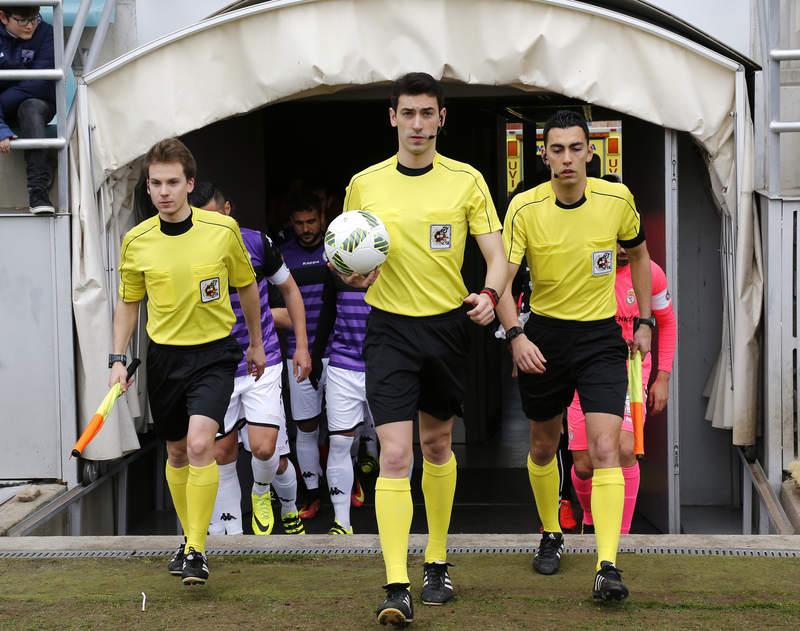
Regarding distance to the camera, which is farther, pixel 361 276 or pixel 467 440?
pixel 467 440

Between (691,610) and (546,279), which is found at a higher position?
(546,279)

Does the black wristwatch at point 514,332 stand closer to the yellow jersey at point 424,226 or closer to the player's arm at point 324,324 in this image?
the yellow jersey at point 424,226

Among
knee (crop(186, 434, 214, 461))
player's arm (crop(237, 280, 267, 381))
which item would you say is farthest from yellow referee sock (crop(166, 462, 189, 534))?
player's arm (crop(237, 280, 267, 381))

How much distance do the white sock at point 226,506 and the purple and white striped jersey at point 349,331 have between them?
37.9 inches

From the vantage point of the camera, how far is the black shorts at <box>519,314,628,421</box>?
511 cm

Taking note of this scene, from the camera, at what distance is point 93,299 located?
24.3 ft

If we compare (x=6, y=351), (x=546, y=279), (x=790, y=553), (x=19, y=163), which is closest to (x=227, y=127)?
(x=19, y=163)

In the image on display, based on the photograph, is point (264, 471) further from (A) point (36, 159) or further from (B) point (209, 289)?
(A) point (36, 159)

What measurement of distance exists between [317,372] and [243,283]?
A: 239 cm

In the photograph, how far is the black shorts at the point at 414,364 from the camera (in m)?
4.82

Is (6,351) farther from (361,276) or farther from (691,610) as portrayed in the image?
(691,610)

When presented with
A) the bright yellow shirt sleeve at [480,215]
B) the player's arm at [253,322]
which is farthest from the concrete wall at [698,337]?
the bright yellow shirt sleeve at [480,215]

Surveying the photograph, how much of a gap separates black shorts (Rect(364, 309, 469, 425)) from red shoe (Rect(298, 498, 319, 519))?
11.6ft

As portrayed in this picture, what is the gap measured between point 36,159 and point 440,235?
341 centimetres
